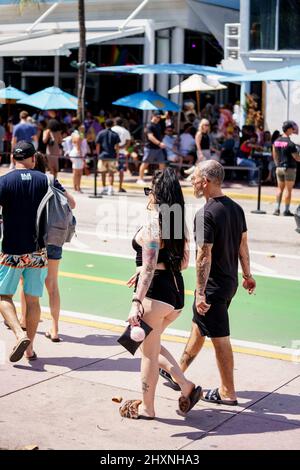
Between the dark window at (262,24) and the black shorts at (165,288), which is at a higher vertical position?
the dark window at (262,24)

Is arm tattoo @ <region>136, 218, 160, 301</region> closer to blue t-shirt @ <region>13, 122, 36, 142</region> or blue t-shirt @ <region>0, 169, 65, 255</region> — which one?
blue t-shirt @ <region>0, 169, 65, 255</region>

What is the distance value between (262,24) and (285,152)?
924cm

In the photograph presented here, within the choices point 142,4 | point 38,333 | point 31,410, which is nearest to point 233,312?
point 38,333

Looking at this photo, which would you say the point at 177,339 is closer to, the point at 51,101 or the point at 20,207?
the point at 20,207

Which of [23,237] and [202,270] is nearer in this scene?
[202,270]

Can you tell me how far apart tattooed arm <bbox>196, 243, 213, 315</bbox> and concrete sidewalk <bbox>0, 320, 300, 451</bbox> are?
0.85 meters

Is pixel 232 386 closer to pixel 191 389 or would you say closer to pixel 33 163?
pixel 191 389

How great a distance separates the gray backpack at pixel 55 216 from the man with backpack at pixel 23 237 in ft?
0.16

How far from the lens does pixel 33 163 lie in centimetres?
800

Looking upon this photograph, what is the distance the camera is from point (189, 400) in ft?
21.9

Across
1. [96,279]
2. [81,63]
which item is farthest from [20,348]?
[81,63]

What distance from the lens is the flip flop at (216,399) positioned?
7035mm

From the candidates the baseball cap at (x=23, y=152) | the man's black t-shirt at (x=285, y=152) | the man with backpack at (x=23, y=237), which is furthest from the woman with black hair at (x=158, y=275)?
the man's black t-shirt at (x=285, y=152)

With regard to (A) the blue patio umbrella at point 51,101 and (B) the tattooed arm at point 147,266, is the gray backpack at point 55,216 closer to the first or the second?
(B) the tattooed arm at point 147,266
